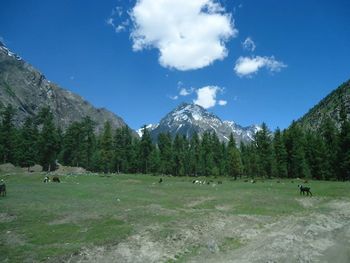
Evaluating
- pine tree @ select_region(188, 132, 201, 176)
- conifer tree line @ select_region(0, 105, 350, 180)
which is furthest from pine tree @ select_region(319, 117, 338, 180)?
pine tree @ select_region(188, 132, 201, 176)

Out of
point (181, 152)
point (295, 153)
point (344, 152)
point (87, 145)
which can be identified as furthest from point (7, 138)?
point (344, 152)

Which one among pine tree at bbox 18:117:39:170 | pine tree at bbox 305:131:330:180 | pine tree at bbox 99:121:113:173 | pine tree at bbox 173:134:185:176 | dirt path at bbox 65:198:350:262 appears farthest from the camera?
pine tree at bbox 173:134:185:176

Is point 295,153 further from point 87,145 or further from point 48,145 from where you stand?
point 87,145

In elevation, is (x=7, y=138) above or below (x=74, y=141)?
below

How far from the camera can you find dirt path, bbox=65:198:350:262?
2511cm

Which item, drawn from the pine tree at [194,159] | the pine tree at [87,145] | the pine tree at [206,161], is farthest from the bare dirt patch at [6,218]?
the pine tree at [194,159]

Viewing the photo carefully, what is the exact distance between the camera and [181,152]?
146 m

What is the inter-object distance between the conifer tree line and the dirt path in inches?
2660

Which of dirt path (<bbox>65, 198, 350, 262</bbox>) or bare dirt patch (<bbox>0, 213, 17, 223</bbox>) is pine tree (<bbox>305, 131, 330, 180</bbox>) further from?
bare dirt patch (<bbox>0, 213, 17, 223</bbox>)

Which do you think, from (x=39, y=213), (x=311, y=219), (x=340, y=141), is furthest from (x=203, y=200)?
(x=340, y=141)

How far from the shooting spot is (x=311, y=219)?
123ft

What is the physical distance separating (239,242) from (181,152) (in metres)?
116

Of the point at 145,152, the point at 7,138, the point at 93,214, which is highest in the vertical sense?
the point at 7,138

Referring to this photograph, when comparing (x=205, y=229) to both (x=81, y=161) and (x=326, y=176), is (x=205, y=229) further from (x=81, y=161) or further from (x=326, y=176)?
(x=81, y=161)
